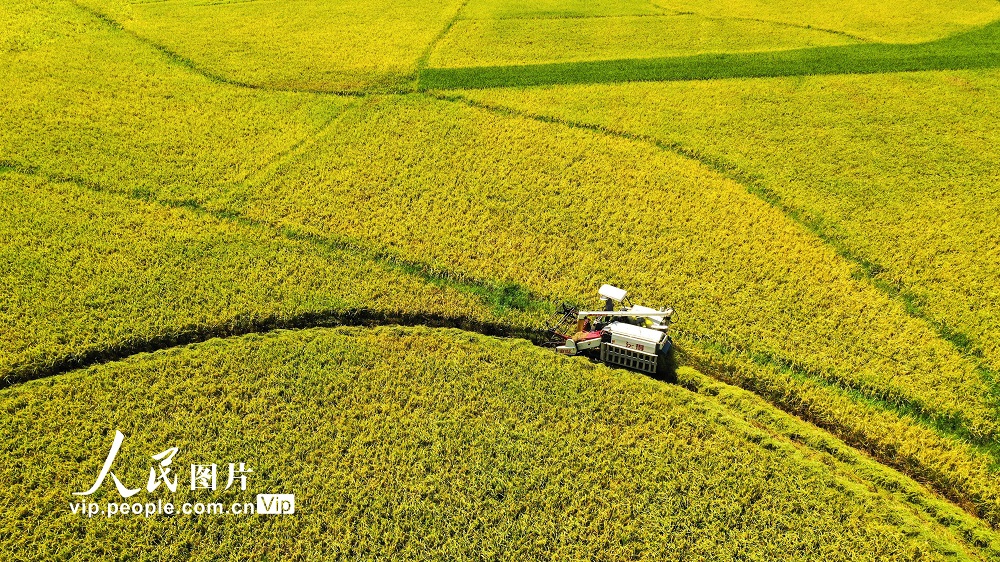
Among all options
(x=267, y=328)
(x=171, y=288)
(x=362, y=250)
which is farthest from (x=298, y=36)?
(x=267, y=328)

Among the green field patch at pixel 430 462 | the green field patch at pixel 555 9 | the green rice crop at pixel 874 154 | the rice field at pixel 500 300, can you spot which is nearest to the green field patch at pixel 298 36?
the rice field at pixel 500 300

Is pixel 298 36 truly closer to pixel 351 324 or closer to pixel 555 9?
pixel 555 9

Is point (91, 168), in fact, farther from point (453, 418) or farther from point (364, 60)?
point (453, 418)

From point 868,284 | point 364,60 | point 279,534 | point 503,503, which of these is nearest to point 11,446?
point 279,534

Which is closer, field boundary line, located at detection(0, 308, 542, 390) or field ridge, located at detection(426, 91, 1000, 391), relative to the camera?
field boundary line, located at detection(0, 308, 542, 390)

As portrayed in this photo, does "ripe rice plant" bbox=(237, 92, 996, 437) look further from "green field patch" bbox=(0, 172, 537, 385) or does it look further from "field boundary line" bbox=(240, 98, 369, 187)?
"green field patch" bbox=(0, 172, 537, 385)

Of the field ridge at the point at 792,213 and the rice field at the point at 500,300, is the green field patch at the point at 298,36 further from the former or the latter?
the field ridge at the point at 792,213

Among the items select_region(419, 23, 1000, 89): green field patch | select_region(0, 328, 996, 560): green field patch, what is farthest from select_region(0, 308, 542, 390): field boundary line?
select_region(419, 23, 1000, 89): green field patch
